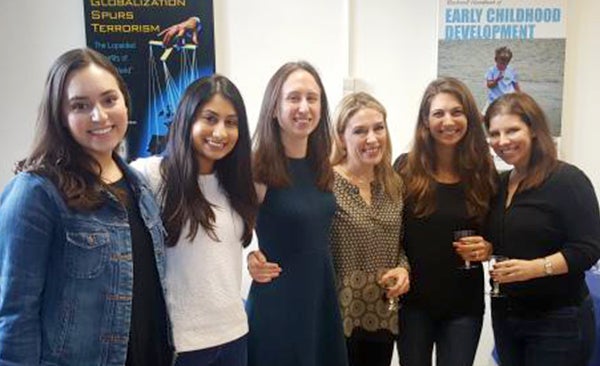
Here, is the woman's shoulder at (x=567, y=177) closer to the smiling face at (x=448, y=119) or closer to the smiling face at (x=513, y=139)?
the smiling face at (x=513, y=139)

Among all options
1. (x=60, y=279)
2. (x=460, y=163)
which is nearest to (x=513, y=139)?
(x=460, y=163)

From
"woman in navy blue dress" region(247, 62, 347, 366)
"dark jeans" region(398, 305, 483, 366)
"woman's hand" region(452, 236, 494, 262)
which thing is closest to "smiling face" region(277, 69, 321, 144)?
"woman in navy blue dress" region(247, 62, 347, 366)

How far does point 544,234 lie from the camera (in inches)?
66.2

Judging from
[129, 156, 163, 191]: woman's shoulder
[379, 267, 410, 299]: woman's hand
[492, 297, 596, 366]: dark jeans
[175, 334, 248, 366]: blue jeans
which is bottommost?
[492, 297, 596, 366]: dark jeans

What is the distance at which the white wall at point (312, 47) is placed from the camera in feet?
9.61

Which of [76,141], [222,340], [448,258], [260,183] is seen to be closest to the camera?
[76,141]

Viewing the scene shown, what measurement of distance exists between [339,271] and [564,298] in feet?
2.56

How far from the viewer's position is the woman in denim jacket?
1.04m

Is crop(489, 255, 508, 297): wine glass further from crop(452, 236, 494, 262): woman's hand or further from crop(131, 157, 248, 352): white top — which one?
crop(131, 157, 248, 352): white top

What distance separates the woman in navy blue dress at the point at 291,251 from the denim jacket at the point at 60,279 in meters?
0.53

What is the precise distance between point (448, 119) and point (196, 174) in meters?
0.96

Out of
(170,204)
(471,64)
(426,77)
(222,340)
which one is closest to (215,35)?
(426,77)

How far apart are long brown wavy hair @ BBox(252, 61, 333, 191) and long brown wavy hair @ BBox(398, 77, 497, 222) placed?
34 cm

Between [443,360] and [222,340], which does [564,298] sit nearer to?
[443,360]
